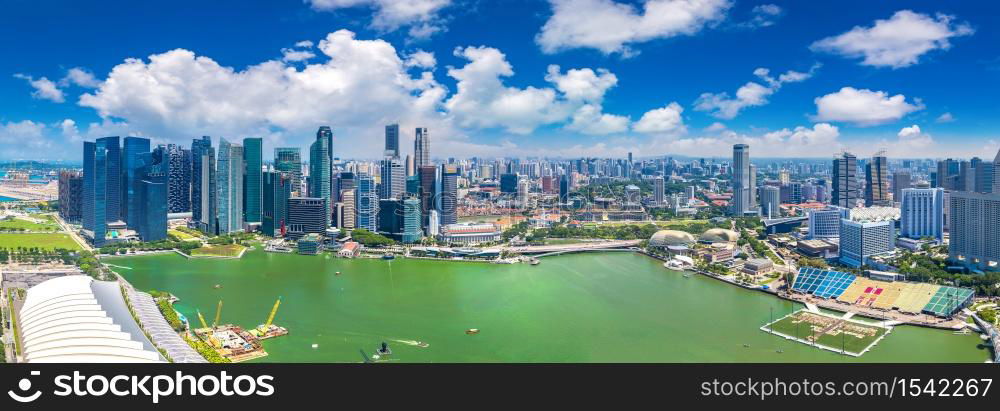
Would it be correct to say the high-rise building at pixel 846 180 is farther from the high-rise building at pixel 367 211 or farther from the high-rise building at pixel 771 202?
the high-rise building at pixel 367 211

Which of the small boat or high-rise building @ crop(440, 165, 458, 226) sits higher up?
high-rise building @ crop(440, 165, 458, 226)

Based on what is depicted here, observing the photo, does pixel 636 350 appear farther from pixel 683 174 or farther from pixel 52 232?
pixel 683 174

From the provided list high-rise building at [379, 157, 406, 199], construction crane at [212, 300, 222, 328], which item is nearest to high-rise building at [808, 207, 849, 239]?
high-rise building at [379, 157, 406, 199]

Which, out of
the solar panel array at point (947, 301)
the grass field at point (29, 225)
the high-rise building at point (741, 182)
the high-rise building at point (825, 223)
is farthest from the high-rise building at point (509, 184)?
the solar panel array at point (947, 301)

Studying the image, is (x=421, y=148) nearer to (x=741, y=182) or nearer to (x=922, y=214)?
(x=741, y=182)

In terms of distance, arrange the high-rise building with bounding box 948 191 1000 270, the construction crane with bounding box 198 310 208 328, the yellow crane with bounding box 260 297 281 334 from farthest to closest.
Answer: the high-rise building with bounding box 948 191 1000 270
the construction crane with bounding box 198 310 208 328
the yellow crane with bounding box 260 297 281 334

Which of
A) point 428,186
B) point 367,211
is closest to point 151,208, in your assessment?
point 367,211

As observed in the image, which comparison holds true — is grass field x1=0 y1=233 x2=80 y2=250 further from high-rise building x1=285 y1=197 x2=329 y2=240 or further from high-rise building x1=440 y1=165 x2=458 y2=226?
high-rise building x1=440 y1=165 x2=458 y2=226

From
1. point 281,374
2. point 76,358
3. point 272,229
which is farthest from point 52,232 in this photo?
point 281,374
